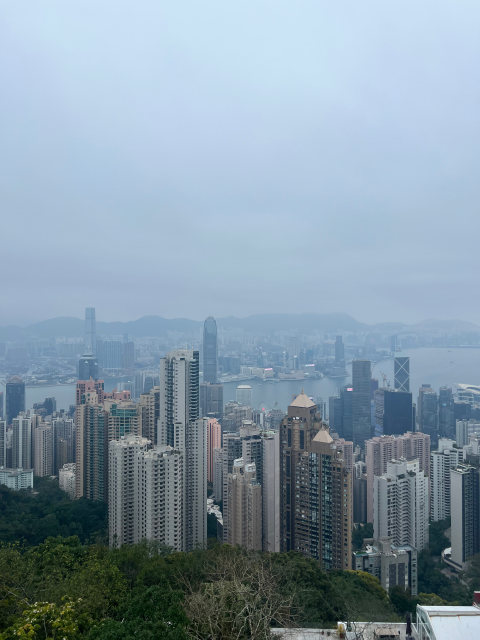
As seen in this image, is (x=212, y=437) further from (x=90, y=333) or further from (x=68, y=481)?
(x=90, y=333)

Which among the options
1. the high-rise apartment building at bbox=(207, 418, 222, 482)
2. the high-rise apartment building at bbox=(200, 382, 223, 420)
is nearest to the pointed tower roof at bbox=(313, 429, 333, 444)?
the high-rise apartment building at bbox=(207, 418, 222, 482)

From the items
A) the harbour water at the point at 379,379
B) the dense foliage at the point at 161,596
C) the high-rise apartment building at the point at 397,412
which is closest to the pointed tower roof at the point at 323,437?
the dense foliage at the point at 161,596

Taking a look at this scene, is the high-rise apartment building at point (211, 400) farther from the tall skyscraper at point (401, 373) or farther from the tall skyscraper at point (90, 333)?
the tall skyscraper at point (401, 373)

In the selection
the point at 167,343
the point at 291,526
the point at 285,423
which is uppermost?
the point at 167,343

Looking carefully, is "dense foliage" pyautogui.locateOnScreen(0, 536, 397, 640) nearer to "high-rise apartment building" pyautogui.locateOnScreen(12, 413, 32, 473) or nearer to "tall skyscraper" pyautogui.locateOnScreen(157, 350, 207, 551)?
"tall skyscraper" pyautogui.locateOnScreen(157, 350, 207, 551)

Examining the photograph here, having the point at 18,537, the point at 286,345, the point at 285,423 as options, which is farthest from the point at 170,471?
the point at 286,345

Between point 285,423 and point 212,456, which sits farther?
point 212,456

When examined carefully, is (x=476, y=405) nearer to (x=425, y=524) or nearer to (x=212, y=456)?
(x=425, y=524)
